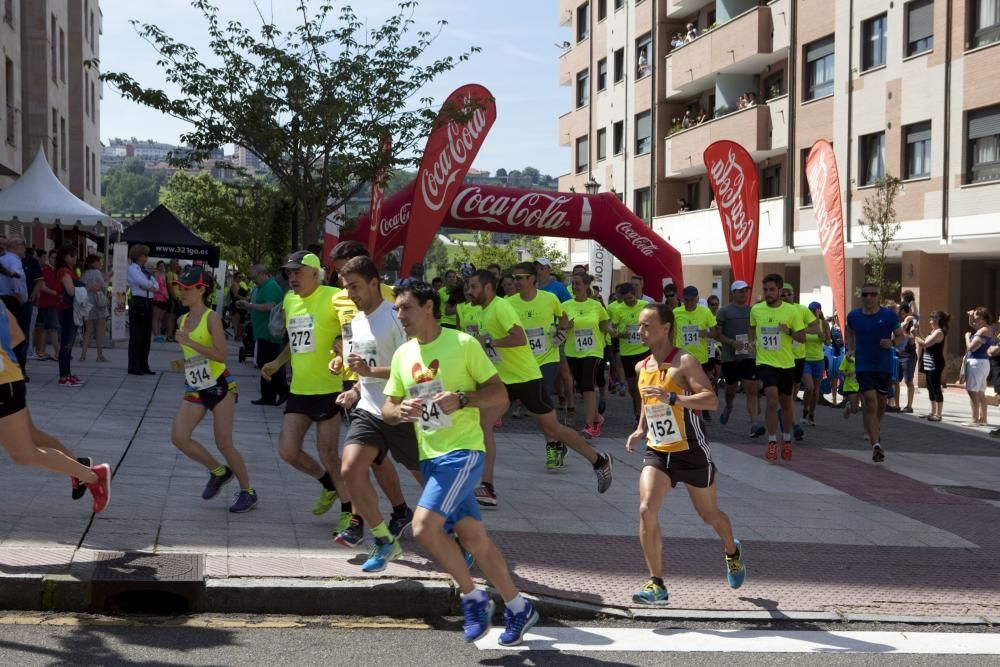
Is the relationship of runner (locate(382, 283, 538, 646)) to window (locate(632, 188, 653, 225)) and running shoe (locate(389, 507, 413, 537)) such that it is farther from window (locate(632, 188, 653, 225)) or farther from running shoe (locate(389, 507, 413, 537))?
window (locate(632, 188, 653, 225))

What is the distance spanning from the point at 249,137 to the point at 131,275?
310 centimetres

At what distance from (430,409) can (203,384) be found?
293cm

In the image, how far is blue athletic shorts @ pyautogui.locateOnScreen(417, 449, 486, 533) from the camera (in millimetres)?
5762

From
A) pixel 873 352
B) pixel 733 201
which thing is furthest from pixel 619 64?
pixel 873 352

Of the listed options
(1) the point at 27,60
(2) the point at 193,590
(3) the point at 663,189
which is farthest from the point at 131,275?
(3) the point at 663,189

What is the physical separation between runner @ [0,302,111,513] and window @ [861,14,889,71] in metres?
26.4

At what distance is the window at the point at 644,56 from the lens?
43.5 m

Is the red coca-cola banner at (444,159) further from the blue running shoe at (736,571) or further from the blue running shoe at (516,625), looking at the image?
the blue running shoe at (516,625)

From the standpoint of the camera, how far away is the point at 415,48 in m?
→ 17.2

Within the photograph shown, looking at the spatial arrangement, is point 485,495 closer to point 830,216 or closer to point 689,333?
point 689,333

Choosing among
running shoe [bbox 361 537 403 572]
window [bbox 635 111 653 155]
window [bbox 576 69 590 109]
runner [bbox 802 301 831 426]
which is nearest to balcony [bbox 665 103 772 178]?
window [bbox 635 111 653 155]

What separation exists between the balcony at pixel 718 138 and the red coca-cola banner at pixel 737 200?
13.5 m

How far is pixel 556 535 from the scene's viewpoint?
8438 mm

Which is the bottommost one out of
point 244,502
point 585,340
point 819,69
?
point 244,502
